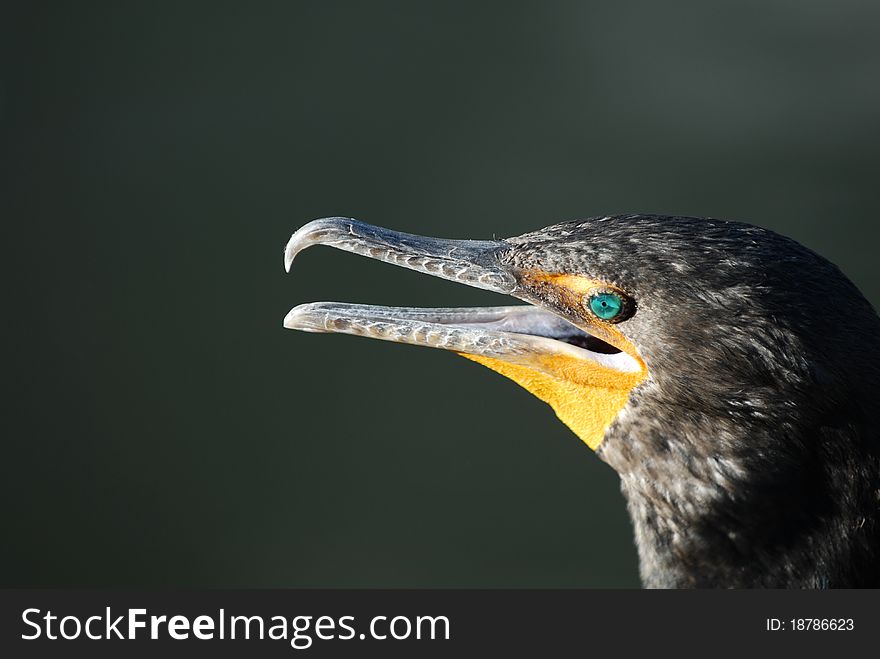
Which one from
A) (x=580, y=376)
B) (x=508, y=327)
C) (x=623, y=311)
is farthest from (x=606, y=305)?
(x=508, y=327)

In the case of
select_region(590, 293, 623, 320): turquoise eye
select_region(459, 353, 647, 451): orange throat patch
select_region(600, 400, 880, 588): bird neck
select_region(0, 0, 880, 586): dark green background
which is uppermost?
select_region(0, 0, 880, 586): dark green background

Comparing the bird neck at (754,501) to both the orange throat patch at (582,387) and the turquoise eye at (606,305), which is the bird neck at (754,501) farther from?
the turquoise eye at (606,305)

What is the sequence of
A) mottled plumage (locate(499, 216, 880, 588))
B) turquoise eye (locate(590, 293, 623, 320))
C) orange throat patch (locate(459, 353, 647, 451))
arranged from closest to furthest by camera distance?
mottled plumage (locate(499, 216, 880, 588)), turquoise eye (locate(590, 293, 623, 320)), orange throat patch (locate(459, 353, 647, 451))

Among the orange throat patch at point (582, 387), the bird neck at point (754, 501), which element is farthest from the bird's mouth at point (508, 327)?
the bird neck at point (754, 501)

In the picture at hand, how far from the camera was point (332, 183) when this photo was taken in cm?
689

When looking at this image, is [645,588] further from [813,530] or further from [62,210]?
[62,210]

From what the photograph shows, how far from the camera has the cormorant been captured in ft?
8.81

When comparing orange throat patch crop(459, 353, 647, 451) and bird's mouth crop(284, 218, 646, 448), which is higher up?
bird's mouth crop(284, 218, 646, 448)

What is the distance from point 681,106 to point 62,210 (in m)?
4.10

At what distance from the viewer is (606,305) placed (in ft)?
9.51

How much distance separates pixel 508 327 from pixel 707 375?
0.68 meters

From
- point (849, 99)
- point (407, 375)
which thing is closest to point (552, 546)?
point (407, 375)

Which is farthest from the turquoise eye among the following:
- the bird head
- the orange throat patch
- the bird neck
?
the bird neck

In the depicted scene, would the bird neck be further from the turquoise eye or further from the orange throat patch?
the turquoise eye
